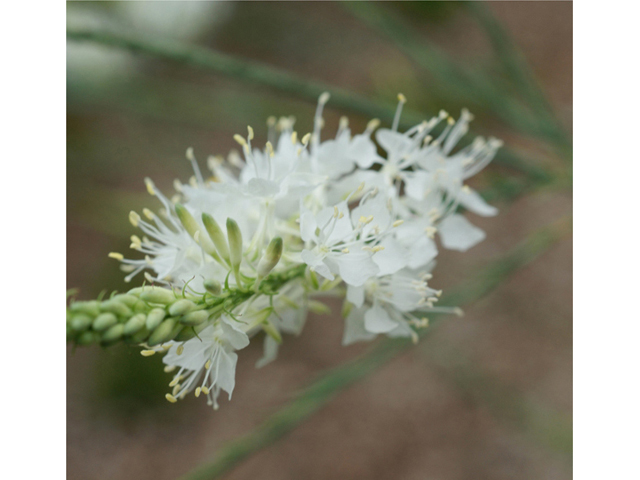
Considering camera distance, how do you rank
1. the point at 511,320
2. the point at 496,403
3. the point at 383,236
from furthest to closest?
the point at 511,320, the point at 496,403, the point at 383,236

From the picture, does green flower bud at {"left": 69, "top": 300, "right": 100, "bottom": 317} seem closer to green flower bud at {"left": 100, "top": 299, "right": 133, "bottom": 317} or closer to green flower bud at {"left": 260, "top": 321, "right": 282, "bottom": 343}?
green flower bud at {"left": 100, "top": 299, "right": 133, "bottom": 317}

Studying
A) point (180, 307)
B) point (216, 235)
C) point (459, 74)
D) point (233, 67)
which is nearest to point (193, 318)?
point (180, 307)

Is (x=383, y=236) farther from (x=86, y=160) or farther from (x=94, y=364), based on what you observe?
(x=94, y=364)

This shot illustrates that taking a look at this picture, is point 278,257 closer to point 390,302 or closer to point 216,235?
point 216,235

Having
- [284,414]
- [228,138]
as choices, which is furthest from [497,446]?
[228,138]

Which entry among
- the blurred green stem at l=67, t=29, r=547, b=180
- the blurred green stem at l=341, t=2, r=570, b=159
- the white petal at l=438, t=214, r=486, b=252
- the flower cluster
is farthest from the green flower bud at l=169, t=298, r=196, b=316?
the blurred green stem at l=341, t=2, r=570, b=159

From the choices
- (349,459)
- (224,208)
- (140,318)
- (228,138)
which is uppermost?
(228,138)

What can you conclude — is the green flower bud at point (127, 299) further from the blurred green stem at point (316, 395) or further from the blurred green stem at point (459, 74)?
the blurred green stem at point (459, 74)
